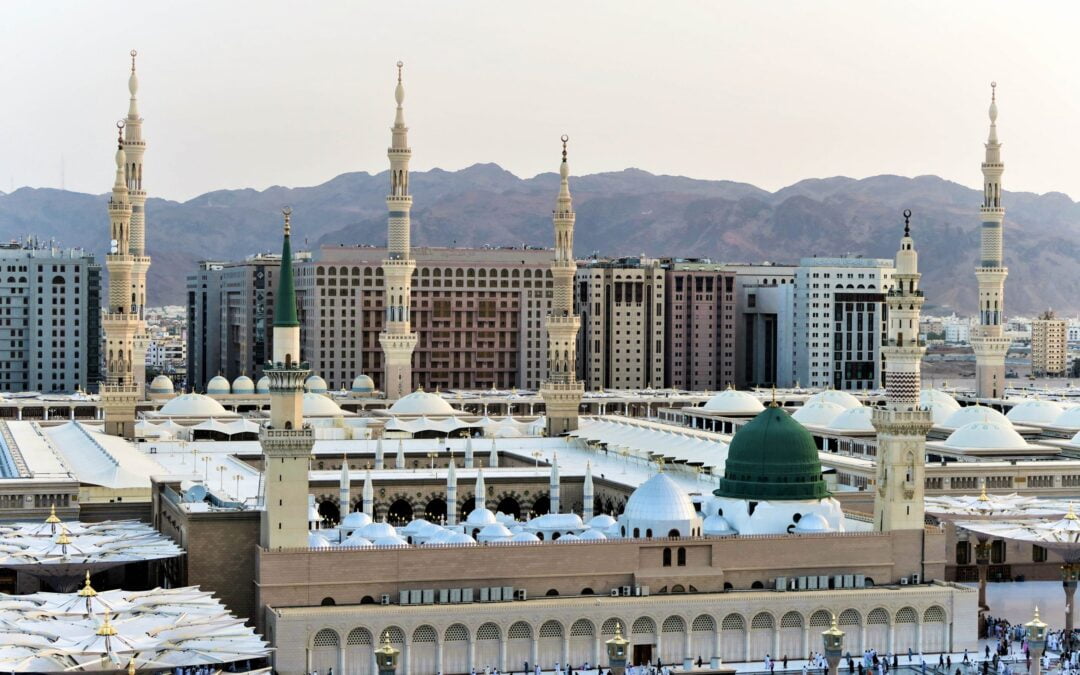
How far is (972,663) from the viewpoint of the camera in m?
45.5

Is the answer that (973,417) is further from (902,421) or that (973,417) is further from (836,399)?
(902,421)

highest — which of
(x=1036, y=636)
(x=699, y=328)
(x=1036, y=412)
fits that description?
(x=699, y=328)

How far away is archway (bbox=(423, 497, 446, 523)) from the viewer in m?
61.9

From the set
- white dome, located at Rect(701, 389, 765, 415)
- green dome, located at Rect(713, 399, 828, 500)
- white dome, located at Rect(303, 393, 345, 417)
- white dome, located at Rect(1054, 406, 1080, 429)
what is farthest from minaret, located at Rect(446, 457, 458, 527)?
white dome, located at Rect(701, 389, 765, 415)

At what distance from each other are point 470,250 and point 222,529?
92005 millimetres

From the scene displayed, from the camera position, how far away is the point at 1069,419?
81.2m

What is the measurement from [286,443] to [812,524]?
13.3m

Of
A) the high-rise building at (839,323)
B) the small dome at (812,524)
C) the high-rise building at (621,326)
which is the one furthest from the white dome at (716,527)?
the high-rise building at (839,323)

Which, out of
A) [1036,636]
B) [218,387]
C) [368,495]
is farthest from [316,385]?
[1036,636]

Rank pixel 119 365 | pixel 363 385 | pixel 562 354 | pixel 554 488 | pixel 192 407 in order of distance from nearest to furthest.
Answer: pixel 554 488 → pixel 119 365 → pixel 562 354 → pixel 192 407 → pixel 363 385

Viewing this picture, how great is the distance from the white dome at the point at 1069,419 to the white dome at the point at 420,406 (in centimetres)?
2830

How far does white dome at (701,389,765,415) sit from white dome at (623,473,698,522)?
43.9 metres

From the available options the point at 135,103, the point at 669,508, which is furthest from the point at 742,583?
the point at 135,103

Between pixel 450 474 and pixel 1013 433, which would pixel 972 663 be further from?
pixel 1013 433
